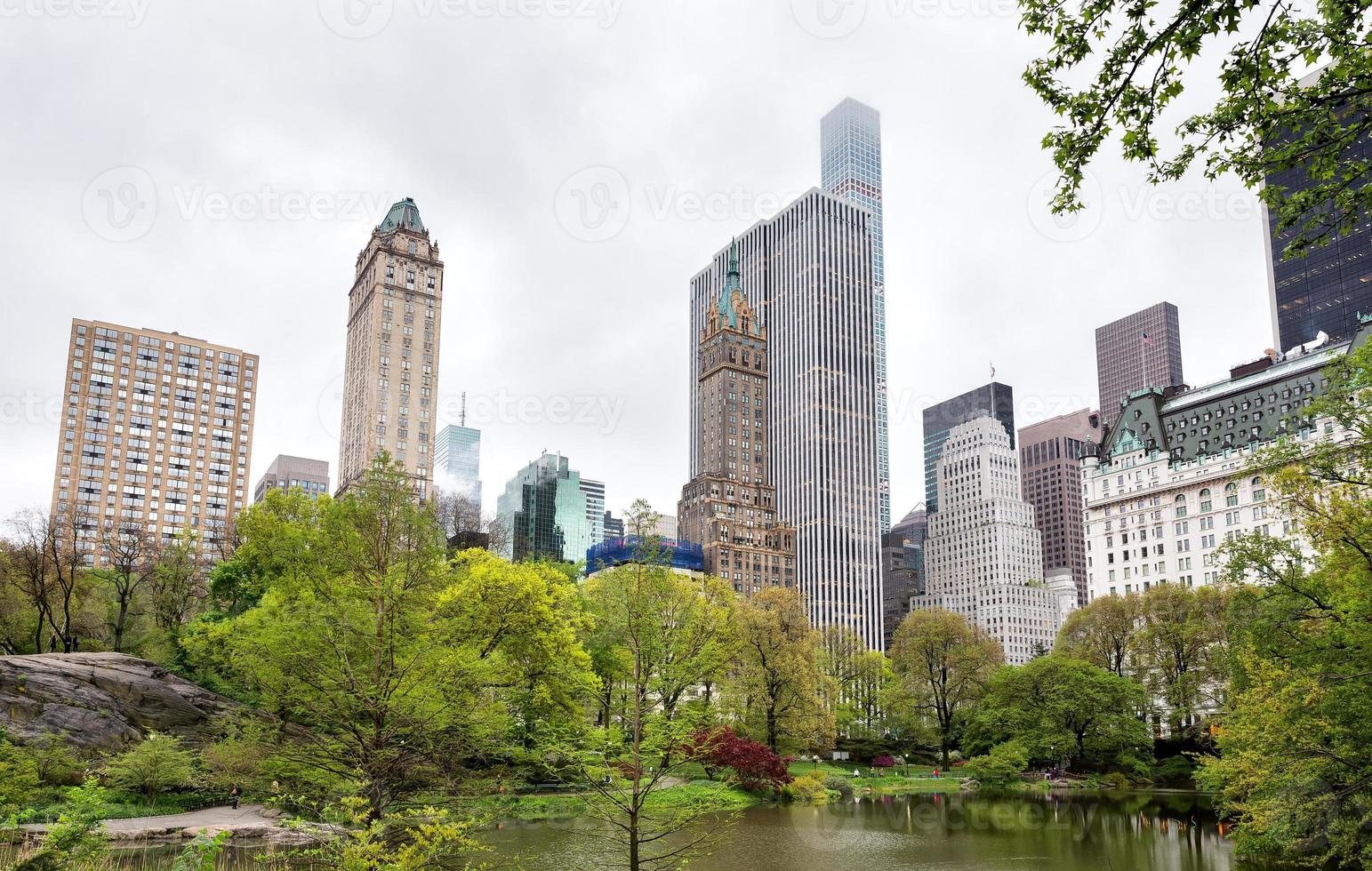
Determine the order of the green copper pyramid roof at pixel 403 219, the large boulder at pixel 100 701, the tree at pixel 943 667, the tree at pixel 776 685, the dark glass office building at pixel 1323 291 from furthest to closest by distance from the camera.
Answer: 1. the green copper pyramid roof at pixel 403 219
2. the dark glass office building at pixel 1323 291
3. the tree at pixel 943 667
4. the tree at pixel 776 685
5. the large boulder at pixel 100 701

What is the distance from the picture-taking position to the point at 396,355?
135000 millimetres

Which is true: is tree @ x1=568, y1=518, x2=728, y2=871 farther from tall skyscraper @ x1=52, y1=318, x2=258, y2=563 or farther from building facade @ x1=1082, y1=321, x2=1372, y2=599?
tall skyscraper @ x1=52, y1=318, x2=258, y2=563

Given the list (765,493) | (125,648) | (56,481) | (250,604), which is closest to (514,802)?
(250,604)

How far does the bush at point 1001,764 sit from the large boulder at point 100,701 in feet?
176

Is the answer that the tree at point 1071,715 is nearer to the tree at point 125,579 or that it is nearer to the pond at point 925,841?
the pond at point 925,841

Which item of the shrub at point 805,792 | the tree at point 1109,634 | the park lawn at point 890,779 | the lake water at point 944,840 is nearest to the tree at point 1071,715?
the park lawn at point 890,779

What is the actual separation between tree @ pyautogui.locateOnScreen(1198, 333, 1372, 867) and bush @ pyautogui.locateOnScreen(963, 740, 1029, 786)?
41127 mm

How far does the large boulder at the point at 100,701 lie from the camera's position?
3856cm

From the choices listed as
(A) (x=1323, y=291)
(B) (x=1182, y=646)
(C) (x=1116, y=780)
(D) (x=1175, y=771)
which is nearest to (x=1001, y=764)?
(C) (x=1116, y=780)

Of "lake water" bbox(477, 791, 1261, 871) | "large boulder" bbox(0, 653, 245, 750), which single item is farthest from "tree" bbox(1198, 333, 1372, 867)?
"large boulder" bbox(0, 653, 245, 750)

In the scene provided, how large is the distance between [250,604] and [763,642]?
3463 centimetres

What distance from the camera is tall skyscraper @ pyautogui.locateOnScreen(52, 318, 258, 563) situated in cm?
13588

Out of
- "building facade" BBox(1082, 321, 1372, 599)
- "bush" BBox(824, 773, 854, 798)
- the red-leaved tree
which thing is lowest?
"bush" BBox(824, 773, 854, 798)

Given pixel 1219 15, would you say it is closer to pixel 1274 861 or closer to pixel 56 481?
pixel 1274 861
